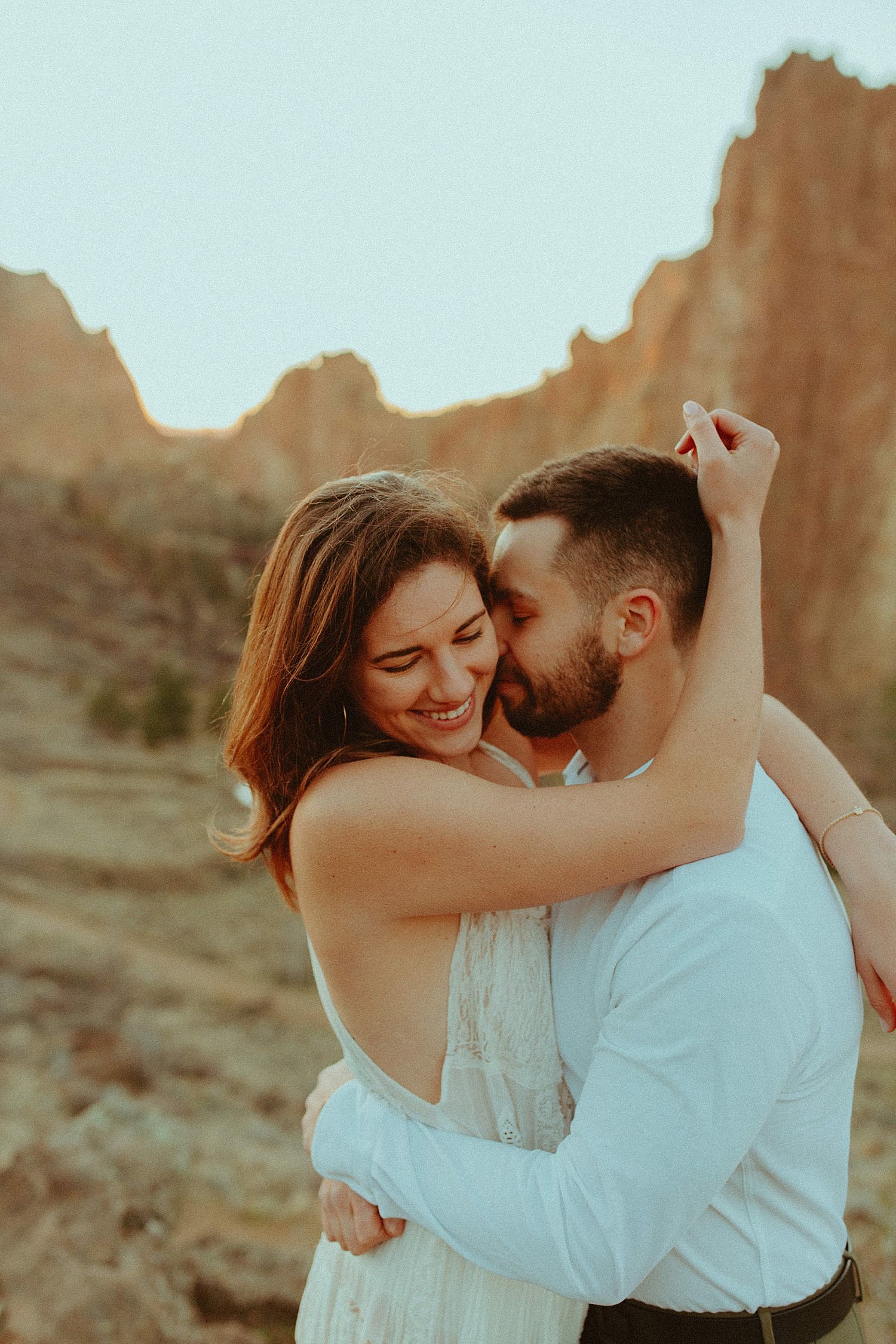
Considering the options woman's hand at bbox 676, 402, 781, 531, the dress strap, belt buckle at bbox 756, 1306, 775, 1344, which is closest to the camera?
belt buckle at bbox 756, 1306, 775, 1344

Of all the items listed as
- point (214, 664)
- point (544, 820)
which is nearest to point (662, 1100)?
point (544, 820)

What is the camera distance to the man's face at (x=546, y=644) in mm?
1743

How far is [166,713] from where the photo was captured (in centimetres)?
1684

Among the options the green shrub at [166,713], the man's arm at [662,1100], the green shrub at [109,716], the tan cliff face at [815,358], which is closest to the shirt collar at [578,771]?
the man's arm at [662,1100]

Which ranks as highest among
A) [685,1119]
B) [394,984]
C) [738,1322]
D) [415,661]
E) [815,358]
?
[815,358]

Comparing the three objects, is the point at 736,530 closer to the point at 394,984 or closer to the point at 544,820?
the point at 544,820

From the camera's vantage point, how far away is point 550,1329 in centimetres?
159

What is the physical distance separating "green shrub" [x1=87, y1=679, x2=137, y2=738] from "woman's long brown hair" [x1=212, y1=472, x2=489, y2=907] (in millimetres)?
15676

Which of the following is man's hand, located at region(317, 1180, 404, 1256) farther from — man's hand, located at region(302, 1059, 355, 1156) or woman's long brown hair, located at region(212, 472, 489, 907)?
woman's long brown hair, located at region(212, 472, 489, 907)

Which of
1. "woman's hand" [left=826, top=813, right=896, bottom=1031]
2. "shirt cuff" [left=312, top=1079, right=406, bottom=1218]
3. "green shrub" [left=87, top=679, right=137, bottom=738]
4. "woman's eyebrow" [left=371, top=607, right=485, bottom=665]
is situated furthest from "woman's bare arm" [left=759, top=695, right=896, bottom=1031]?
"green shrub" [left=87, top=679, right=137, bottom=738]

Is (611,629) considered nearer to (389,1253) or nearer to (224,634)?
(389,1253)

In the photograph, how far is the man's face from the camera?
1.74 m

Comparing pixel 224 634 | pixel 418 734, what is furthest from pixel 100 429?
pixel 418 734

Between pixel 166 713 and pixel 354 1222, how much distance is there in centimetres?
1614
